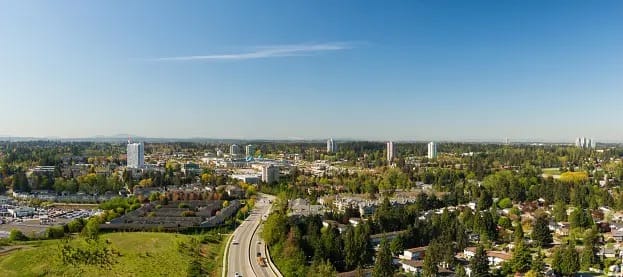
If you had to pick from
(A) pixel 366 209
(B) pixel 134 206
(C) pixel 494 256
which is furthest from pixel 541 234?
(B) pixel 134 206

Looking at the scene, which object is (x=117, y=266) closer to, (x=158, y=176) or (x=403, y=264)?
(x=403, y=264)

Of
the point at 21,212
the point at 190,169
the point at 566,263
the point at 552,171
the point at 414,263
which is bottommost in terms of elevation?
the point at 21,212

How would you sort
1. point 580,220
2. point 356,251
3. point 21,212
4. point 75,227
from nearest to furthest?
point 356,251 → point 75,227 → point 580,220 → point 21,212

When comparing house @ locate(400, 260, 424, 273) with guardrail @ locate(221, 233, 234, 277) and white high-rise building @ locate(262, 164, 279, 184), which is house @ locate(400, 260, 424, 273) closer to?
guardrail @ locate(221, 233, 234, 277)

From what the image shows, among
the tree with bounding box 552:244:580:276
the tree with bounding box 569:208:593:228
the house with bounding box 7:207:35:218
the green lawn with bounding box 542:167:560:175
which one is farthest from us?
the green lawn with bounding box 542:167:560:175

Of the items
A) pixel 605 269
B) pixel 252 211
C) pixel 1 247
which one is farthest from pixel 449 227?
pixel 1 247

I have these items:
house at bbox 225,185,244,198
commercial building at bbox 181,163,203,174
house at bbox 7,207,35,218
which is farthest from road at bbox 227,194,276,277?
commercial building at bbox 181,163,203,174

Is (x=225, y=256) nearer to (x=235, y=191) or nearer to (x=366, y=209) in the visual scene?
(x=366, y=209)
